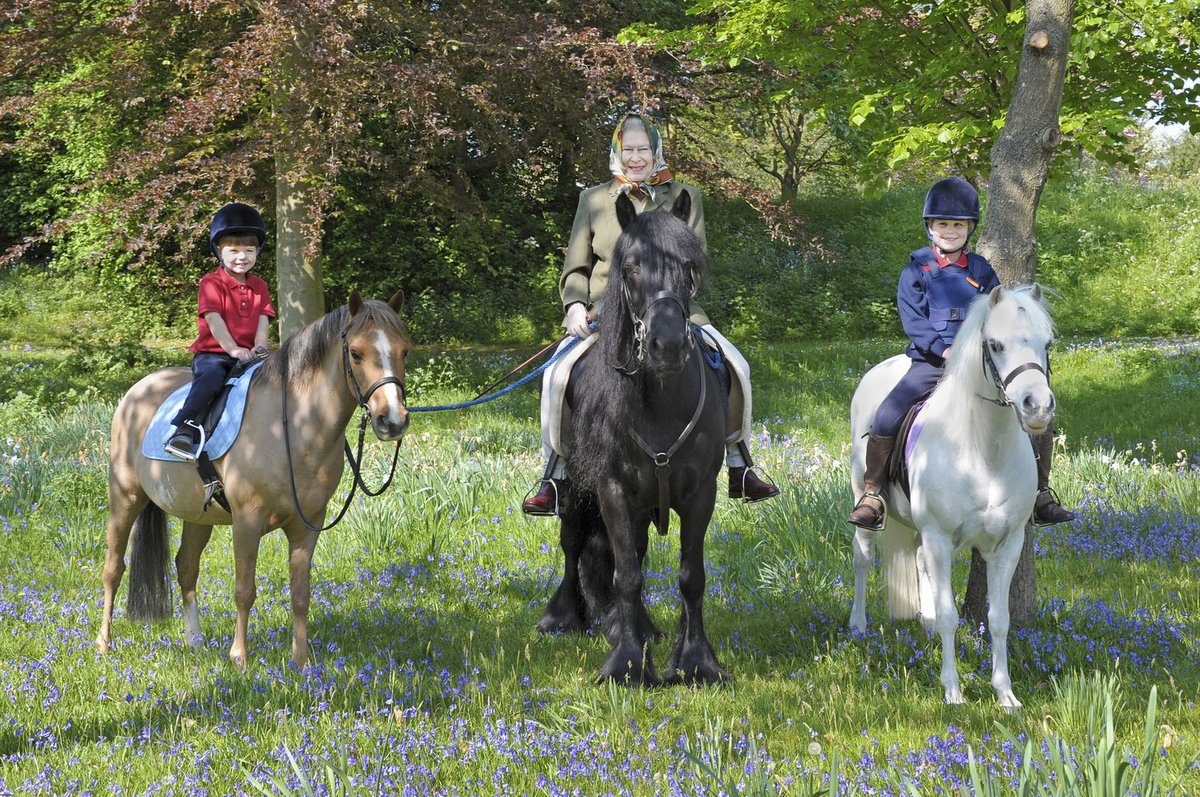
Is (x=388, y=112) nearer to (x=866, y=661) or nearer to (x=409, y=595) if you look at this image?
A: (x=409, y=595)

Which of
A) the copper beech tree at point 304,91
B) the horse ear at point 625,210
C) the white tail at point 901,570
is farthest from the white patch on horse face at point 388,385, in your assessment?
the copper beech tree at point 304,91

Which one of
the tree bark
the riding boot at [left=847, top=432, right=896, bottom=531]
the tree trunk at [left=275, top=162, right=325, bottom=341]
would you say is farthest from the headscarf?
the tree trunk at [left=275, top=162, right=325, bottom=341]

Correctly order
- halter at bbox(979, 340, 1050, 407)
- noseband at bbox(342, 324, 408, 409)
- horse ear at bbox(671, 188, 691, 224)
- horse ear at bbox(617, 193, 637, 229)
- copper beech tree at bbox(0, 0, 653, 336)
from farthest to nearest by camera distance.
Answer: copper beech tree at bbox(0, 0, 653, 336) → horse ear at bbox(671, 188, 691, 224) → horse ear at bbox(617, 193, 637, 229) → noseband at bbox(342, 324, 408, 409) → halter at bbox(979, 340, 1050, 407)

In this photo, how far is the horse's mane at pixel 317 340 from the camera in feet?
16.2

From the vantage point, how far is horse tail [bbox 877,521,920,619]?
19.9 ft

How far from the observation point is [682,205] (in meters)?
5.32

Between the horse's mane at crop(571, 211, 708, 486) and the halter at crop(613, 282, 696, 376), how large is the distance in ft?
0.07

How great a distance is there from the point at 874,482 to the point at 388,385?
2.66 meters

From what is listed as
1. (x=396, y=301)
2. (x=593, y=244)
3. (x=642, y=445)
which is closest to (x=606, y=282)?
(x=593, y=244)

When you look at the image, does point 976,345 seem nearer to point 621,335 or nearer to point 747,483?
point 747,483

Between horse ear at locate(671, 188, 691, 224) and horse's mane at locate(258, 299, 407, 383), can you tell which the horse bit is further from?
horse's mane at locate(258, 299, 407, 383)

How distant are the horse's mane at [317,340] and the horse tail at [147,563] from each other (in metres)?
1.36

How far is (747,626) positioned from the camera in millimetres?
6086

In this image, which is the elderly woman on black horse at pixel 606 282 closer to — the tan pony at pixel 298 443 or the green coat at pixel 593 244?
the green coat at pixel 593 244
